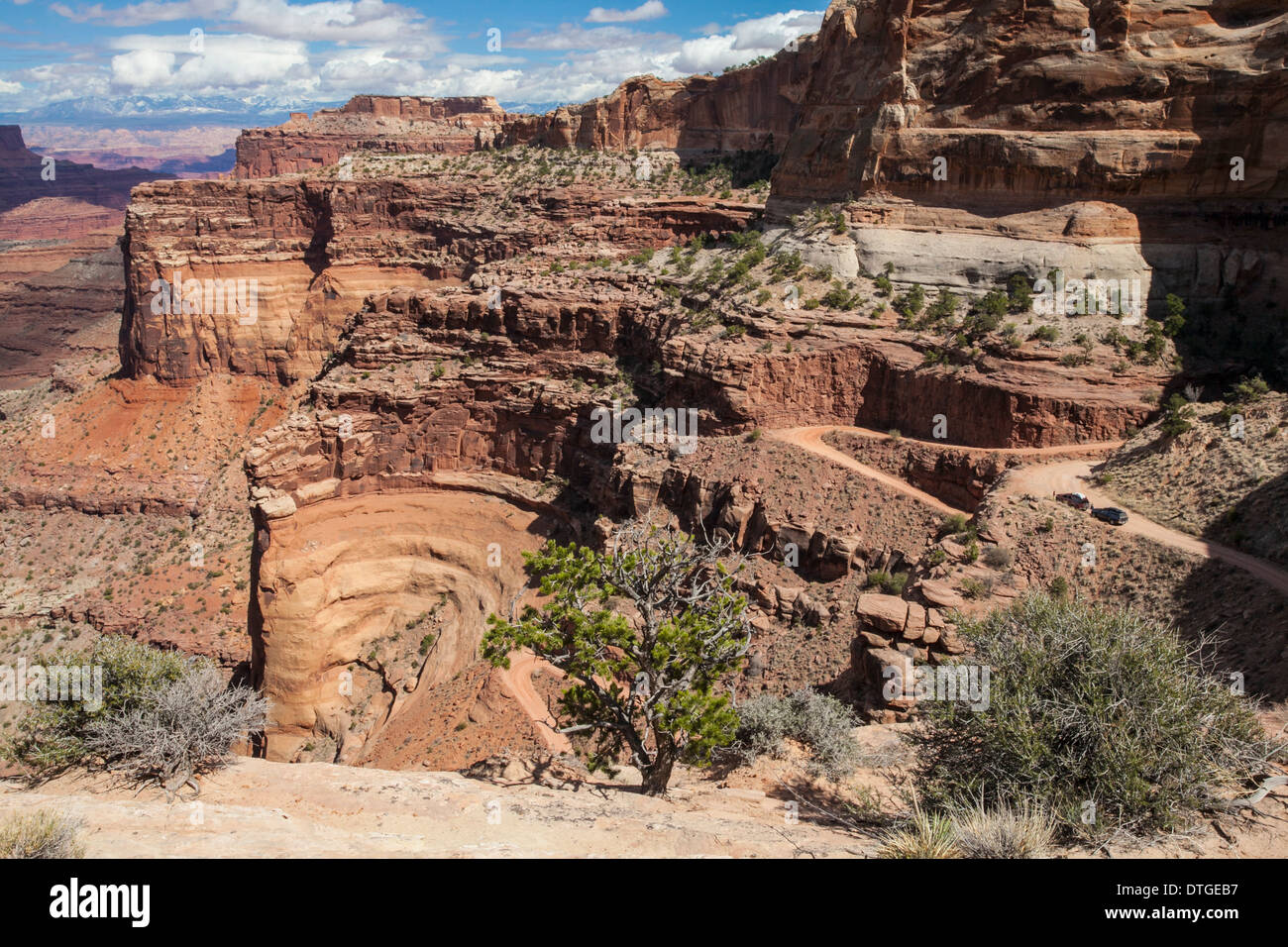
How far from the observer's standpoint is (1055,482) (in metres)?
29.2

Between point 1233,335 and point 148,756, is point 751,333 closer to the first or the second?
point 1233,335

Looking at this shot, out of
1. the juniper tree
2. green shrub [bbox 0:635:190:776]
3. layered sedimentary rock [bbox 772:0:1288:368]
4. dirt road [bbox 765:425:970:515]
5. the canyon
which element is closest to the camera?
green shrub [bbox 0:635:190:776]

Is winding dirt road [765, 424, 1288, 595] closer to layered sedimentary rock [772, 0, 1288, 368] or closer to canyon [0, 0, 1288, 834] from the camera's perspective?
canyon [0, 0, 1288, 834]

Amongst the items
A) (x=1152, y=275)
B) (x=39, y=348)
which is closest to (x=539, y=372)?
(x=1152, y=275)

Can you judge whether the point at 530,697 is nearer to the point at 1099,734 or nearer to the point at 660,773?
the point at 660,773

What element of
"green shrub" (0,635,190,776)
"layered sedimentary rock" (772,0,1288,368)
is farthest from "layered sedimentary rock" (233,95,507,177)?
"green shrub" (0,635,190,776)

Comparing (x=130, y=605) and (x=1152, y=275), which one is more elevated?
(x=1152, y=275)

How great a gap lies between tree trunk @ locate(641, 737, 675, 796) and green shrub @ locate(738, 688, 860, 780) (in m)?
2.10

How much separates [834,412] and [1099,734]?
82.2 feet

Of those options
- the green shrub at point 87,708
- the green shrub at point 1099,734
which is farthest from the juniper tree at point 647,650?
the green shrub at point 87,708

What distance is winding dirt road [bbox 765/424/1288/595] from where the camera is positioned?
23312 mm

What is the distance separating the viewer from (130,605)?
45.3m

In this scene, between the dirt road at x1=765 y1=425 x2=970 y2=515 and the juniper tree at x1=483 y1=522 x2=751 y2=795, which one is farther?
the dirt road at x1=765 y1=425 x2=970 y2=515
